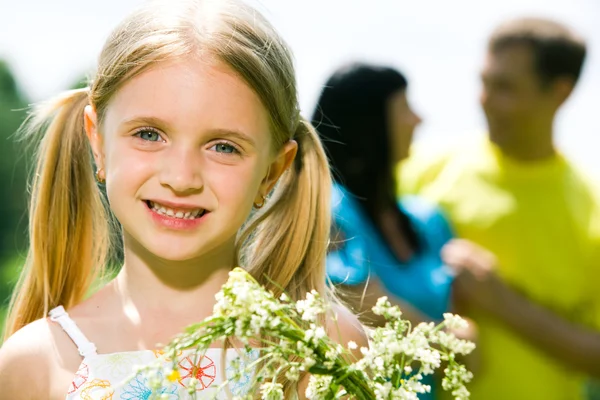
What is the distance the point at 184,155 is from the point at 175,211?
0.15m

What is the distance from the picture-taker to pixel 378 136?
15.0 ft

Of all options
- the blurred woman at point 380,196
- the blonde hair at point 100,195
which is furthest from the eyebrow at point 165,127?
the blurred woman at point 380,196

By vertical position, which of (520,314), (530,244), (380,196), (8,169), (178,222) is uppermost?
(178,222)

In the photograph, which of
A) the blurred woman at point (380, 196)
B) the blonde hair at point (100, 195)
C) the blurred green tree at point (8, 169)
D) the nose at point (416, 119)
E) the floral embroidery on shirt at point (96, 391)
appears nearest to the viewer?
the floral embroidery on shirt at point (96, 391)

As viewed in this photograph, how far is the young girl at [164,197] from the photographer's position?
2355 millimetres

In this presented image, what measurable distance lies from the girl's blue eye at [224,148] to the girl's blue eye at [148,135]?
0.45 ft

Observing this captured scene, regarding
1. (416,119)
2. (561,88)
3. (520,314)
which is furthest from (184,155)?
(561,88)

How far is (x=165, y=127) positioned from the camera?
91.4 inches

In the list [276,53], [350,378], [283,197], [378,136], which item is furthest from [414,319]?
[350,378]

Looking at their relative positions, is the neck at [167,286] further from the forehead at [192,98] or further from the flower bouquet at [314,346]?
the flower bouquet at [314,346]

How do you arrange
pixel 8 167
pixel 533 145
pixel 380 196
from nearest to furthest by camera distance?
pixel 380 196 < pixel 533 145 < pixel 8 167

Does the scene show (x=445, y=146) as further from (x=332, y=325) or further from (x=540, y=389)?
(x=332, y=325)

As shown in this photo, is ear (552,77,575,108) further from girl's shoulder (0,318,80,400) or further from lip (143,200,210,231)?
girl's shoulder (0,318,80,400)

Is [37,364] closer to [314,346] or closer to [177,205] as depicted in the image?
[177,205]
